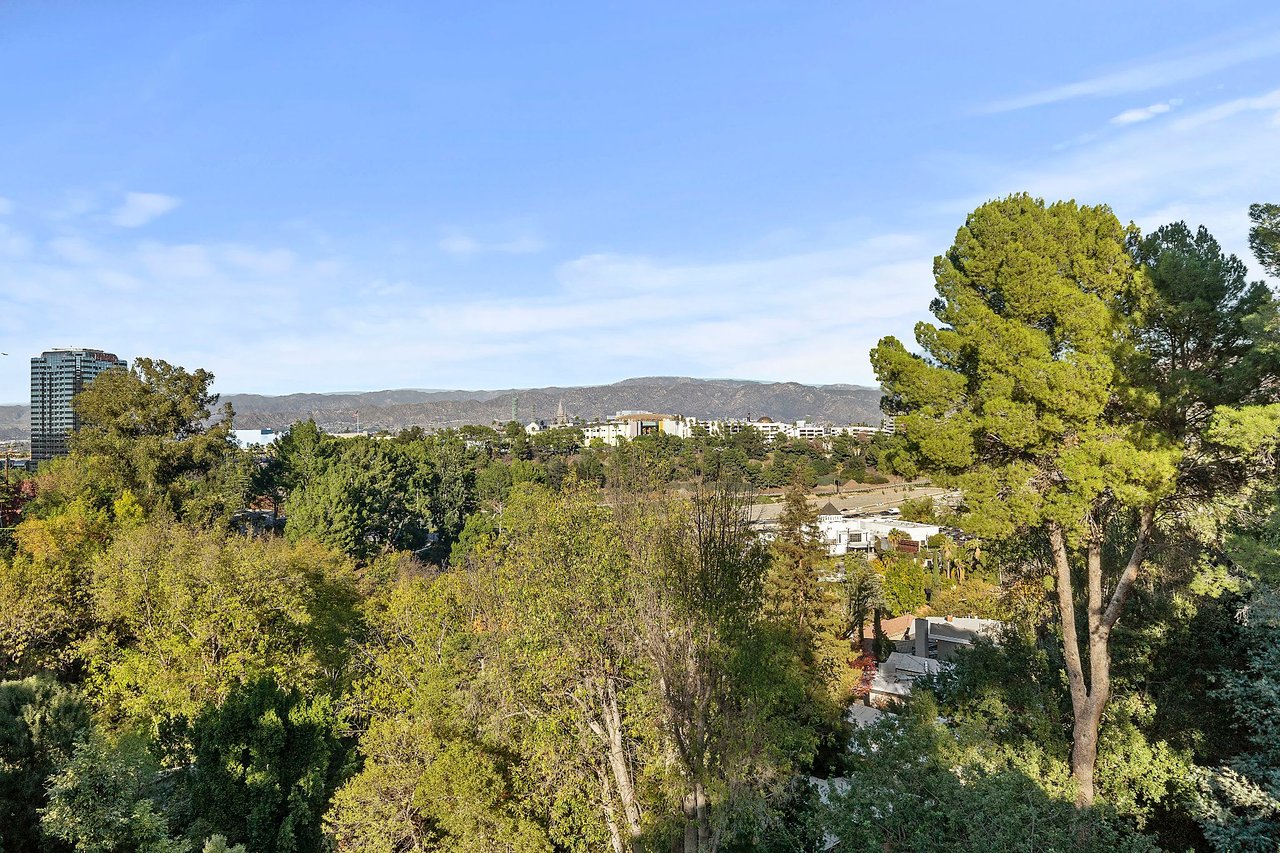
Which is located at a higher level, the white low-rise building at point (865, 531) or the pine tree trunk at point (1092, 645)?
the pine tree trunk at point (1092, 645)

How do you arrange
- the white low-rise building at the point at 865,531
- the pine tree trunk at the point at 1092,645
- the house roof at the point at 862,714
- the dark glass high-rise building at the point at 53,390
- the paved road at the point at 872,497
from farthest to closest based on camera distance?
the dark glass high-rise building at the point at 53,390 → the paved road at the point at 872,497 → the white low-rise building at the point at 865,531 → the house roof at the point at 862,714 → the pine tree trunk at the point at 1092,645

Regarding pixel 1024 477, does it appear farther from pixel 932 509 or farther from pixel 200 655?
pixel 200 655

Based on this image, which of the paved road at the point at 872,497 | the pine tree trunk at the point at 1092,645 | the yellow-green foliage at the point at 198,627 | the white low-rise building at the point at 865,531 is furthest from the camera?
the paved road at the point at 872,497

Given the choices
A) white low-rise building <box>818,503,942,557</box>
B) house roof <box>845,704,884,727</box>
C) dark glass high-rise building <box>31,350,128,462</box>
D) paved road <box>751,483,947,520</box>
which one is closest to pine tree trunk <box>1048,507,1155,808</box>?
house roof <box>845,704,884,727</box>

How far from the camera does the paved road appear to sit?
6625 centimetres

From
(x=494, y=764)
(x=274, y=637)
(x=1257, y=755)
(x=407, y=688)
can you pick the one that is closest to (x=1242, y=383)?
(x=1257, y=755)

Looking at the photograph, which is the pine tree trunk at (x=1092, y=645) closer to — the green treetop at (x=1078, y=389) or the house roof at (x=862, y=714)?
the green treetop at (x=1078, y=389)

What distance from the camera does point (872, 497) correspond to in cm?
7325

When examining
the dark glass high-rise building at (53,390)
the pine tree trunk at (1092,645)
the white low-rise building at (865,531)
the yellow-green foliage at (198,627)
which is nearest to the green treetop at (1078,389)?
the pine tree trunk at (1092,645)

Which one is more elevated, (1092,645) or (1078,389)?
(1078,389)

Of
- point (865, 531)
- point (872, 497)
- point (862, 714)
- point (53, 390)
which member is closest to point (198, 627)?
point (862, 714)

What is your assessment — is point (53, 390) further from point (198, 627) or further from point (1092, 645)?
point (1092, 645)

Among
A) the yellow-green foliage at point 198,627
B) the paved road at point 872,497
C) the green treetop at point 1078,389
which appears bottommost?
the paved road at point 872,497

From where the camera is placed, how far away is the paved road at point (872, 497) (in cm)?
6625
